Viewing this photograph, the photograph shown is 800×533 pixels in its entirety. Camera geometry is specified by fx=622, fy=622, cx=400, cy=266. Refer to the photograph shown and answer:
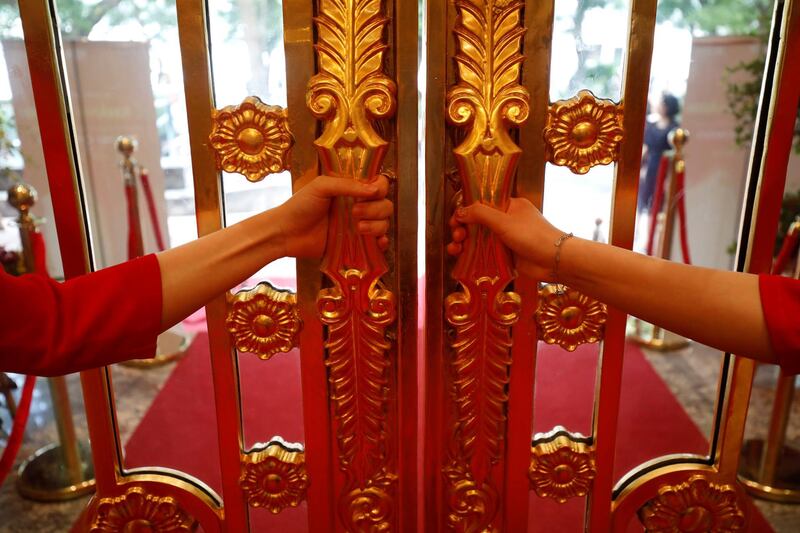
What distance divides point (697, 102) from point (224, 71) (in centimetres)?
293

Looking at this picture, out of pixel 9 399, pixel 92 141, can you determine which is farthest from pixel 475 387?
pixel 92 141

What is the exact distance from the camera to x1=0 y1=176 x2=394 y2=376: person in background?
2.49 ft

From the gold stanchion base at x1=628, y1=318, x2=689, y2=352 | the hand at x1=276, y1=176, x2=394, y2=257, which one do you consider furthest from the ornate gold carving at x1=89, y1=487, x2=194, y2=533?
the gold stanchion base at x1=628, y1=318, x2=689, y2=352

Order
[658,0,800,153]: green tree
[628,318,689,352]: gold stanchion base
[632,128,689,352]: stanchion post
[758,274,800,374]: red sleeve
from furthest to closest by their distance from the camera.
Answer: [658,0,800,153]: green tree → [632,128,689,352]: stanchion post → [628,318,689,352]: gold stanchion base → [758,274,800,374]: red sleeve

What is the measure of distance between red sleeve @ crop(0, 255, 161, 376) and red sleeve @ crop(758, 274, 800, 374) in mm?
769

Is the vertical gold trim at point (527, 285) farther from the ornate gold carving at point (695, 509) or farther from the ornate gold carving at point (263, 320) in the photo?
the ornate gold carving at point (263, 320)

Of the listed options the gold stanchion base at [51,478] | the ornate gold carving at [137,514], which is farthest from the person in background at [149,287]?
the gold stanchion base at [51,478]

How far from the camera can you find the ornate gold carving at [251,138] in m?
0.84

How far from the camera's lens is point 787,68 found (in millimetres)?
848

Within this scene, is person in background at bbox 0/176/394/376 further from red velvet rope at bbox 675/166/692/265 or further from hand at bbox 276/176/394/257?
red velvet rope at bbox 675/166/692/265

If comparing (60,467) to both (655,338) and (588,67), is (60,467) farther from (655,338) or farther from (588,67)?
(655,338)

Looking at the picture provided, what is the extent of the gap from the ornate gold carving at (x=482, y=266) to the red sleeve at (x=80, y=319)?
0.42m

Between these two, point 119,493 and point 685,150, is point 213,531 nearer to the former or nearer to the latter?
point 119,493

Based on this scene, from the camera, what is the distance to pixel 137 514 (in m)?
1.04
